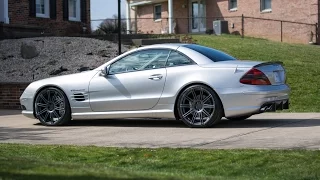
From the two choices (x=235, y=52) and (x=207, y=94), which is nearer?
(x=207, y=94)

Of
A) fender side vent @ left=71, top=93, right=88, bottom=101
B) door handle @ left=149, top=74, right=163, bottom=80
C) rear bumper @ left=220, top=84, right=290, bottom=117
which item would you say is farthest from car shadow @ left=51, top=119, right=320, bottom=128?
door handle @ left=149, top=74, right=163, bottom=80

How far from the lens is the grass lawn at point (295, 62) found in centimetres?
1465

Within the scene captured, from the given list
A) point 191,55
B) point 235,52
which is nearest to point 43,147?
point 191,55

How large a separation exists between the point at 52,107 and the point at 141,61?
1909mm

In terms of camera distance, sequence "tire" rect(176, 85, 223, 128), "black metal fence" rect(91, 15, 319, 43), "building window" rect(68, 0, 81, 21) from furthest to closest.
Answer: "black metal fence" rect(91, 15, 319, 43), "building window" rect(68, 0, 81, 21), "tire" rect(176, 85, 223, 128)

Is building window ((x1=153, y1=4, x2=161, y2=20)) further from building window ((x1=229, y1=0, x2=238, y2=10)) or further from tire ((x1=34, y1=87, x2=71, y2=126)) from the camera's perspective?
tire ((x1=34, y1=87, x2=71, y2=126))

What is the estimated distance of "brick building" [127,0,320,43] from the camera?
3097 centimetres

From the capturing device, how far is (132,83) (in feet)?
35.9

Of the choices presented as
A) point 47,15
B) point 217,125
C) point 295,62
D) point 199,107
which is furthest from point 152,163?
point 47,15

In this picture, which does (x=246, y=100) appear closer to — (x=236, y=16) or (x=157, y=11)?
(x=236, y=16)

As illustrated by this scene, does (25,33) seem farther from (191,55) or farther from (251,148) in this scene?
(251,148)

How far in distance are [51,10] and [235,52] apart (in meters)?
8.73

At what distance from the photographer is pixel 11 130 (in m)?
10.9

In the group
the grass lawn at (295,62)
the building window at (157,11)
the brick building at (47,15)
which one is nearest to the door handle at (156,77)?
the grass lawn at (295,62)
